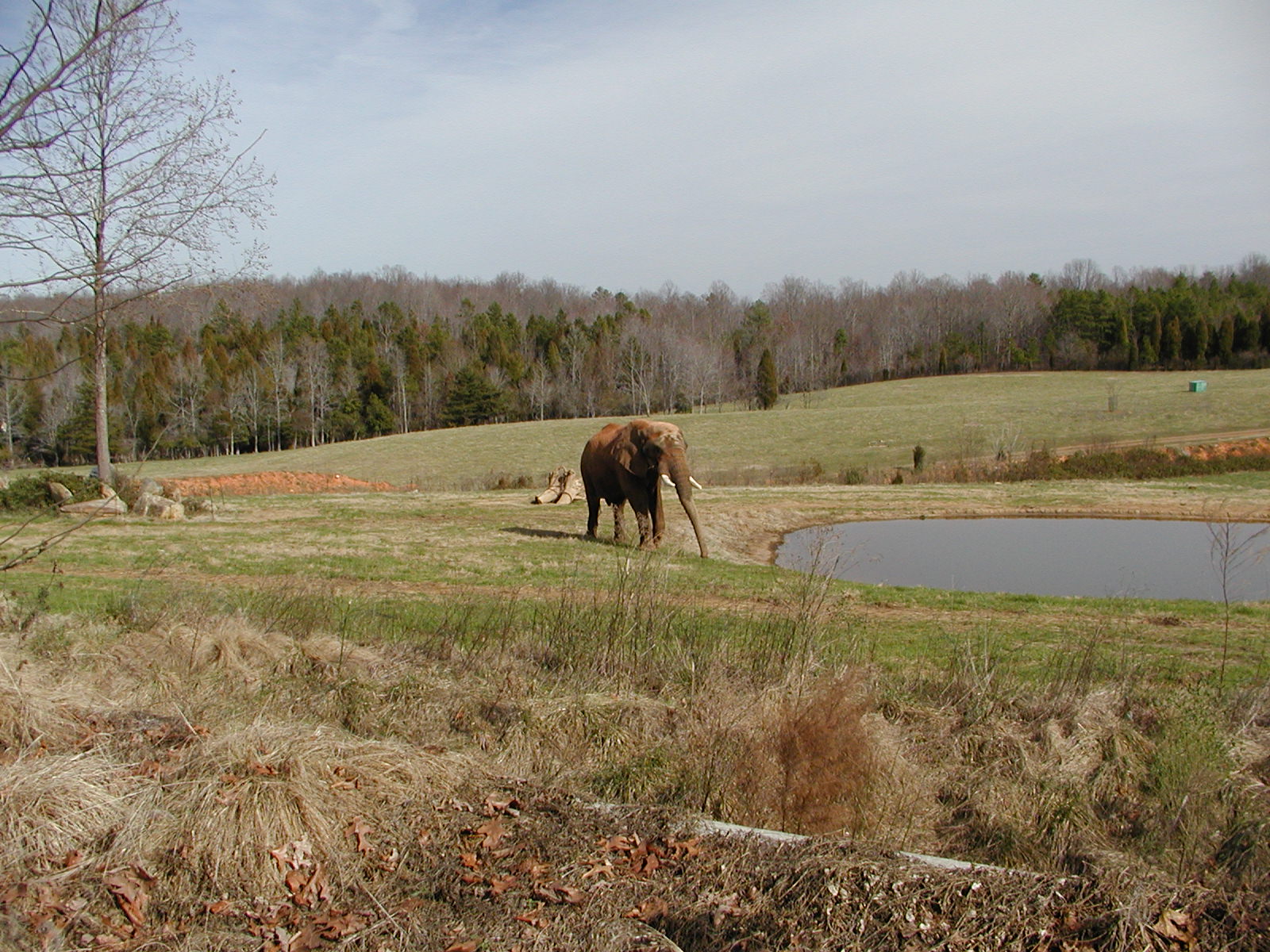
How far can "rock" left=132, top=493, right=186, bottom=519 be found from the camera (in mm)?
23812

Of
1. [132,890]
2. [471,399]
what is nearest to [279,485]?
[132,890]

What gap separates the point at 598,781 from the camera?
18.5 feet

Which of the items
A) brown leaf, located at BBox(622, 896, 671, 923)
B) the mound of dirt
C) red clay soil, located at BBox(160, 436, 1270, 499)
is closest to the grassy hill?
the mound of dirt

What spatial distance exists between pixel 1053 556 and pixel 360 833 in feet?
68.3

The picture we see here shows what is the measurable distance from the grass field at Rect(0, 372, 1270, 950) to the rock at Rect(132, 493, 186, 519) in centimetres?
1321

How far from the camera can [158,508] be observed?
23.9m

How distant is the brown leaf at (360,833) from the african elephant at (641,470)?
44.7 ft

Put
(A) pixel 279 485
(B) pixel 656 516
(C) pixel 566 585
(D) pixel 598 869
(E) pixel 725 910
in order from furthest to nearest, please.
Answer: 1. (A) pixel 279 485
2. (B) pixel 656 516
3. (C) pixel 566 585
4. (D) pixel 598 869
5. (E) pixel 725 910

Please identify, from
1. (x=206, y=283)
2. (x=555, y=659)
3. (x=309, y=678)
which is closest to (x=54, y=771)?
(x=309, y=678)

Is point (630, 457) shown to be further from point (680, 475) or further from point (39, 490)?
point (39, 490)

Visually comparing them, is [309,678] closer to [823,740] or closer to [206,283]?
[823,740]

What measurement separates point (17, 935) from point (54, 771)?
110cm

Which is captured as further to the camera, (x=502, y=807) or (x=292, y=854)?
(x=502, y=807)

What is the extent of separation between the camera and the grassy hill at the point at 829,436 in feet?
171
